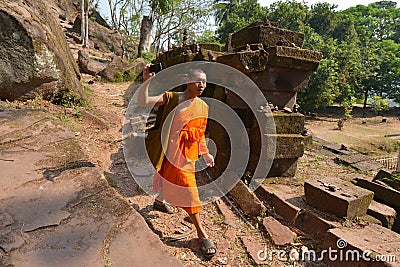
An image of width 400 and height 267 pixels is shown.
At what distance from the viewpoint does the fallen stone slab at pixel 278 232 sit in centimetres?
243

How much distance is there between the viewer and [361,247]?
6.60ft

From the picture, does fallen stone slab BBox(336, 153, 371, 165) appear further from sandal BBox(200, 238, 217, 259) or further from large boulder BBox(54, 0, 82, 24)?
large boulder BBox(54, 0, 82, 24)

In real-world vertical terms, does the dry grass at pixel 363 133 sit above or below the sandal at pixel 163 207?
below

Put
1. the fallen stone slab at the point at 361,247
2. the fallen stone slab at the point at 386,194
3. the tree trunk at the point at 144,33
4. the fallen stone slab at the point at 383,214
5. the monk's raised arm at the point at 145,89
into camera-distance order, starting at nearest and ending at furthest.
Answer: the fallen stone slab at the point at 361,247
the monk's raised arm at the point at 145,89
the fallen stone slab at the point at 383,214
the fallen stone slab at the point at 386,194
the tree trunk at the point at 144,33

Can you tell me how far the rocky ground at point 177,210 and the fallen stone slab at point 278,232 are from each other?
53 mm

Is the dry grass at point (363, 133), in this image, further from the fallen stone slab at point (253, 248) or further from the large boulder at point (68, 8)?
the large boulder at point (68, 8)

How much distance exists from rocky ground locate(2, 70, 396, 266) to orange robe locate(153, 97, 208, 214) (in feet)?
1.09

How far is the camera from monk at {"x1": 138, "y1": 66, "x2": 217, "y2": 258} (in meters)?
2.23

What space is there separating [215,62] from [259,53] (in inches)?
23.9

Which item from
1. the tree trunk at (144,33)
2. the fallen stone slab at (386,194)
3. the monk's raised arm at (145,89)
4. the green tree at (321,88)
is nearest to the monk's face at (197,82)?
the monk's raised arm at (145,89)

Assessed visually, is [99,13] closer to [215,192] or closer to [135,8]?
[135,8]

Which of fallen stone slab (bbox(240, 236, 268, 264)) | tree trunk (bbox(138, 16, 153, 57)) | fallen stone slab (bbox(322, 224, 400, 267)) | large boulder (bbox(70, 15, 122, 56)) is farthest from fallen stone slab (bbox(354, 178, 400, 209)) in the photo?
large boulder (bbox(70, 15, 122, 56))

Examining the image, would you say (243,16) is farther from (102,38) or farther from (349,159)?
(349,159)

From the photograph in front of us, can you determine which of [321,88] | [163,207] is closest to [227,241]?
[163,207]
